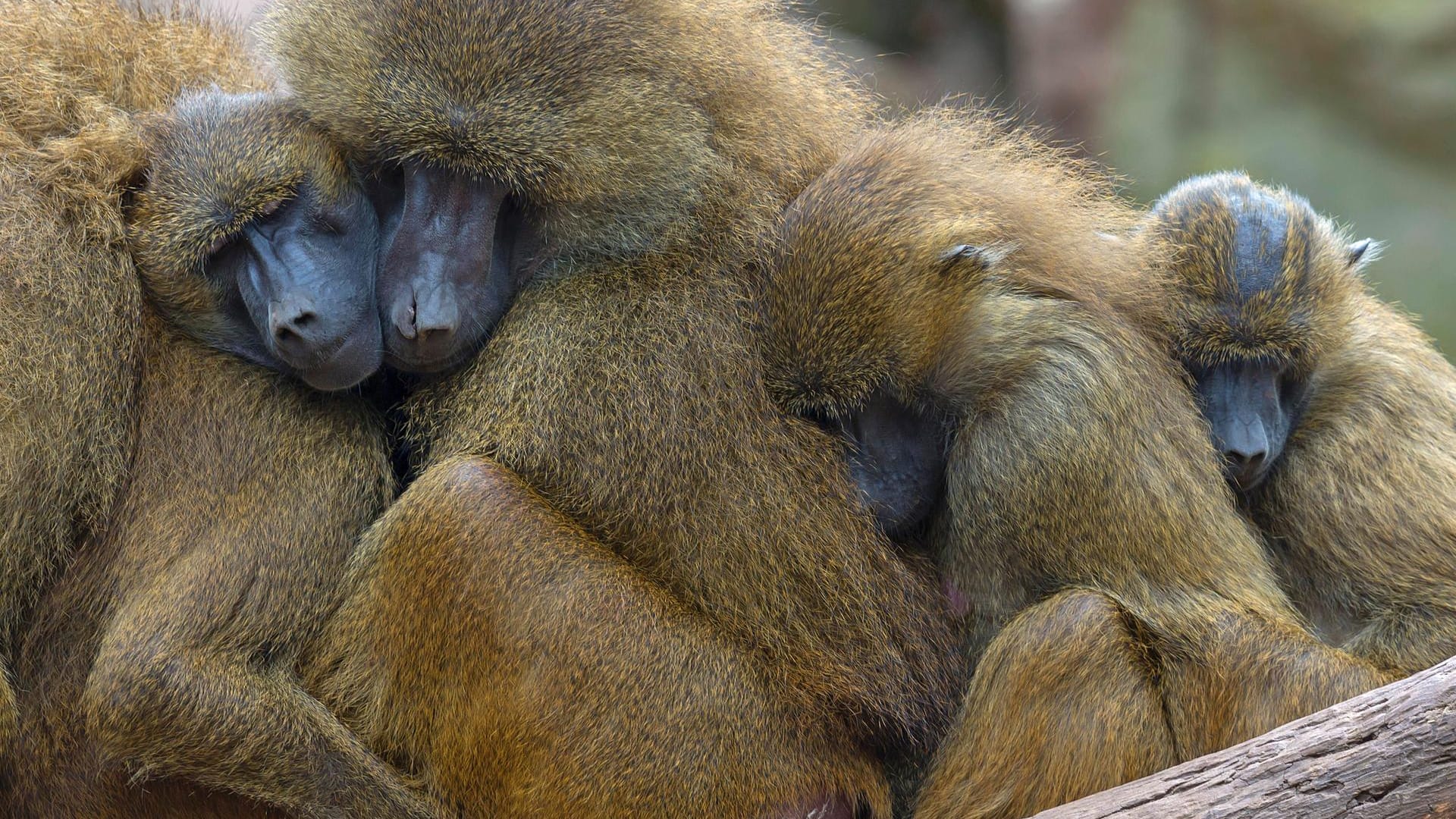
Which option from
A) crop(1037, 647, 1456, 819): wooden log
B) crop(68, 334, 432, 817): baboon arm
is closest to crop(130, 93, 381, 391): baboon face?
crop(68, 334, 432, 817): baboon arm

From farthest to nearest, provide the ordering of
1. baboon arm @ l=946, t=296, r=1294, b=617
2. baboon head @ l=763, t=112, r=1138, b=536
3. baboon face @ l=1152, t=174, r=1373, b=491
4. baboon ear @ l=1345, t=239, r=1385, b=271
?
baboon ear @ l=1345, t=239, r=1385, b=271 → baboon face @ l=1152, t=174, r=1373, b=491 → baboon head @ l=763, t=112, r=1138, b=536 → baboon arm @ l=946, t=296, r=1294, b=617

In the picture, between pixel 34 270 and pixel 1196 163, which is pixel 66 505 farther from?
pixel 1196 163

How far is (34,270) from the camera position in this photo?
97.7 inches

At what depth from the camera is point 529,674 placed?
240cm

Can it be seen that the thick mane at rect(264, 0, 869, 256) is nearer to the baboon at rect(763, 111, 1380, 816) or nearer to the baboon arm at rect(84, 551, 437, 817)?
the baboon at rect(763, 111, 1380, 816)

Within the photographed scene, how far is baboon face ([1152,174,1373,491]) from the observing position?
108 inches

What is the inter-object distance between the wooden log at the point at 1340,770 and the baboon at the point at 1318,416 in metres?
0.51

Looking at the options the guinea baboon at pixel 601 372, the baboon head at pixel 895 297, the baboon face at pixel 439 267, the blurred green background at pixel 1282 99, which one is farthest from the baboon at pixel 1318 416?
the blurred green background at pixel 1282 99

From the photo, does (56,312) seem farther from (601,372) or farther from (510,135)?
(601,372)

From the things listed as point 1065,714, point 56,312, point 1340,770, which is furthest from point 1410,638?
point 56,312

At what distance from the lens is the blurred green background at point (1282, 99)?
7.88 meters

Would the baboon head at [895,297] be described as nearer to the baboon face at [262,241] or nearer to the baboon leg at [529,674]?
the baboon leg at [529,674]

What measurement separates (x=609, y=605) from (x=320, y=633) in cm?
53

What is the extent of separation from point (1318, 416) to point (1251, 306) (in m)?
0.26
